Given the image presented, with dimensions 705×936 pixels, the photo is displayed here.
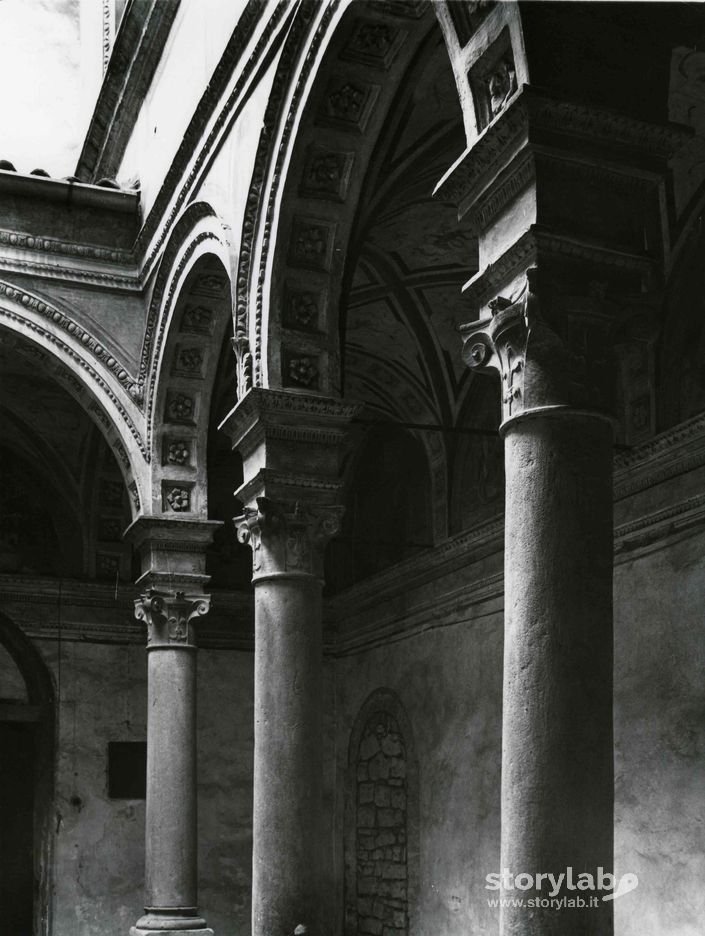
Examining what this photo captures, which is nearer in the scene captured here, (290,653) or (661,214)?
(290,653)

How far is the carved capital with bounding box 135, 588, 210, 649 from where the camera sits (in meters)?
10.4

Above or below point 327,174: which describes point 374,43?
above

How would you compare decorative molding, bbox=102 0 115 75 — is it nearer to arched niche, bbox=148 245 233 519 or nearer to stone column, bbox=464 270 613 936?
arched niche, bbox=148 245 233 519

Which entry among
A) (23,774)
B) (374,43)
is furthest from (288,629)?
(23,774)

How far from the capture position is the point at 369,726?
46.6 feet

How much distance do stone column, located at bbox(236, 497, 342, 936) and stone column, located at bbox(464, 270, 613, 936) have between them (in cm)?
309

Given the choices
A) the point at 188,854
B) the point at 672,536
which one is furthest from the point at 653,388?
the point at 188,854

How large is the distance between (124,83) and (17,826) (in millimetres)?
7813

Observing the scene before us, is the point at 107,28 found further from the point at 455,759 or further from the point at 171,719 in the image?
the point at 455,759

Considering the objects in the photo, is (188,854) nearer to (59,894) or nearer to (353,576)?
(59,894)

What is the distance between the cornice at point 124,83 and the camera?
35.5 ft

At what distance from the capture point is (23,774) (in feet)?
46.9

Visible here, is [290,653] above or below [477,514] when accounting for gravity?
below

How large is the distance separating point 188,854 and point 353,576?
5.24 meters
